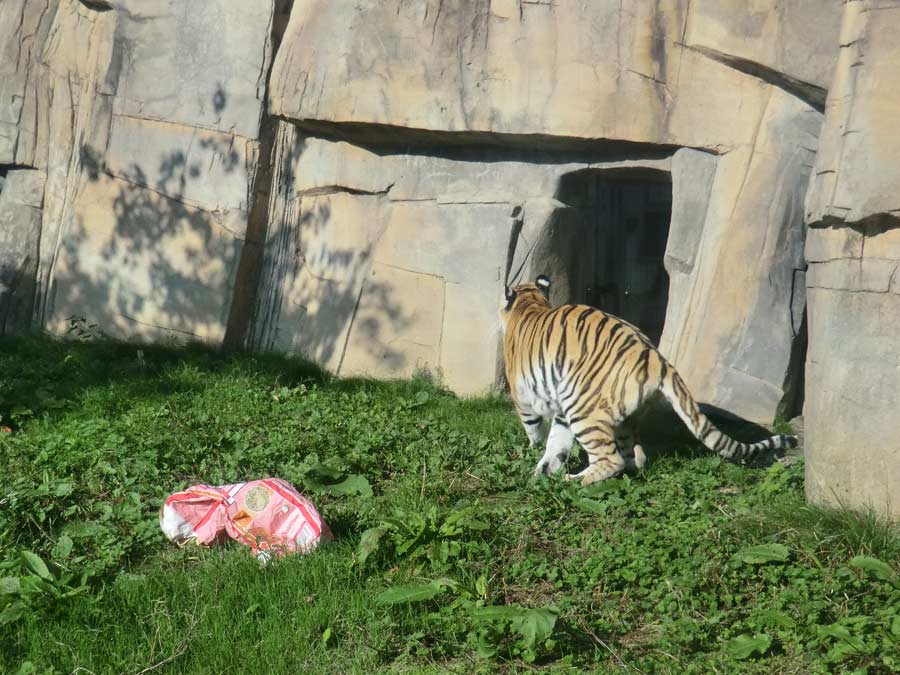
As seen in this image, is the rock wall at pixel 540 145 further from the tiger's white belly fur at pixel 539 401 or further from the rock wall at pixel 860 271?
the rock wall at pixel 860 271

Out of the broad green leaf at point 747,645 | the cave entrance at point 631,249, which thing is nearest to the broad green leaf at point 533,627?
the broad green leaf at point 747,645

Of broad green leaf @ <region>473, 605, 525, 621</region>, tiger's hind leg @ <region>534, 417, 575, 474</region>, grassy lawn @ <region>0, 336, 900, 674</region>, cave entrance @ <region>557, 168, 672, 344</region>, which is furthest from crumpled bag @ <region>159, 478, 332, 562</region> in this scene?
cave entrance @ <region>557, 168, 672, 344</region>

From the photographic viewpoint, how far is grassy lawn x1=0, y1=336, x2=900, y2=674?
372cm

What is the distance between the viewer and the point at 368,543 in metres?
4.35

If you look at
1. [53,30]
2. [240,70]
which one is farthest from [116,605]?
[53,30]

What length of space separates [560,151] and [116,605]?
489cm

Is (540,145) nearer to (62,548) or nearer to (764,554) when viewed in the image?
(764,554)

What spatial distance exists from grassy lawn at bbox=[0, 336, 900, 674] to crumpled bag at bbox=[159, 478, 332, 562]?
95mm

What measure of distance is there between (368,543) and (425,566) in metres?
0.25

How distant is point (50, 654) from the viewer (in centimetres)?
370

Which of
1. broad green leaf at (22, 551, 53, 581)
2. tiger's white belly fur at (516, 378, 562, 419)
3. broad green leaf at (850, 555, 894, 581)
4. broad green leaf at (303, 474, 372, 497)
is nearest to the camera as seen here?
broad green leaf at (850, 555, 894, 581)

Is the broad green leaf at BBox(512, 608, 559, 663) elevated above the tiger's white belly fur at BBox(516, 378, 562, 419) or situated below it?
below

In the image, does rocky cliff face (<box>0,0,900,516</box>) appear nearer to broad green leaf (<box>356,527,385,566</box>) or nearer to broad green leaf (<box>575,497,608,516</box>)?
broad green leaf (<box>575,497,608,516</box>)

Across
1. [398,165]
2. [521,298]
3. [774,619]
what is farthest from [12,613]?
[398,165]
